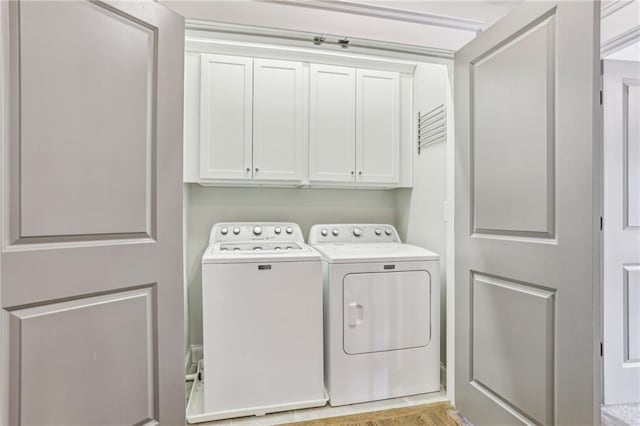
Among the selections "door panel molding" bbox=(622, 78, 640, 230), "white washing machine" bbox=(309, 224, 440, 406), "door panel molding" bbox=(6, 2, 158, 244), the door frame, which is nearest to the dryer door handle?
"white washing machine" bbox=(309, 224, 440, 406)

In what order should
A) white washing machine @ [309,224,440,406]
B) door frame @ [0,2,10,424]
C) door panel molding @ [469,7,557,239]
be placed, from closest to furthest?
door frame @ [0,2,10,424] < door panel molding @ [469,7,557,239] < white washing machine @ [309,224,440,406]

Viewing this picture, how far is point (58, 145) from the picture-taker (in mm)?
1049

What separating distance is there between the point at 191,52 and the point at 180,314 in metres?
1.82

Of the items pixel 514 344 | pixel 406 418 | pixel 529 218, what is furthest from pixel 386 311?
pixel 529 218

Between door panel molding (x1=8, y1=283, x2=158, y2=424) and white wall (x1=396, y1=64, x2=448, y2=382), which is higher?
white wall (x1=396, y1=64, x2=448, y2=382)

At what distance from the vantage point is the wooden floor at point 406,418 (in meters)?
1.80

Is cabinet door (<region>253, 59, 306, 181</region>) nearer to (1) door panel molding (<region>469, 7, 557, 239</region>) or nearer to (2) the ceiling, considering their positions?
(2) the ceiling

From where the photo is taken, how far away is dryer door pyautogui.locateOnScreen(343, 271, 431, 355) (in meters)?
1.97

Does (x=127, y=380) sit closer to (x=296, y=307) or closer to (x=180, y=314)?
(x=180, y=314)

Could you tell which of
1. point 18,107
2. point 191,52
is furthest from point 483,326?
point 191,52

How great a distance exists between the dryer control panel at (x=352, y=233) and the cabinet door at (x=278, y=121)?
0.50 metres

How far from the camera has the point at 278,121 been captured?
2373mm

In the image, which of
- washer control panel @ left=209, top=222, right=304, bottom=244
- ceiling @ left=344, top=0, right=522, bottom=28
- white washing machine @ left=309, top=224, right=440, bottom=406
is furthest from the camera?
washer control panel @ left=209, top=222, right=304, bottom=244

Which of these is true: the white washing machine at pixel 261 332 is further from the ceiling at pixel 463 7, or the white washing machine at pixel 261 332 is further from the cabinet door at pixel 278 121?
the ceiling at pixel 463 7
